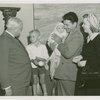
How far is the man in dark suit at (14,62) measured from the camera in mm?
2348

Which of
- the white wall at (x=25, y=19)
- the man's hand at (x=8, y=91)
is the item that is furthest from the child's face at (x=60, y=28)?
the man's hand at (x=8, y=91)

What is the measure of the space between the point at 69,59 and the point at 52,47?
6.4 inches

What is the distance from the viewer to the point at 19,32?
94.0 inches

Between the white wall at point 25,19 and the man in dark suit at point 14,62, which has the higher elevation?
the white wall at point 25,19

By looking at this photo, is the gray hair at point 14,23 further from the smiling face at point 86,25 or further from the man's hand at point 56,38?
the smiling face at point 86,25

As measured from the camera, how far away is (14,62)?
236 cm

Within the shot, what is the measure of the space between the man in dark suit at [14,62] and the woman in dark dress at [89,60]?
39cm

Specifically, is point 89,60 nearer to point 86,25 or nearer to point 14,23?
point 86,25

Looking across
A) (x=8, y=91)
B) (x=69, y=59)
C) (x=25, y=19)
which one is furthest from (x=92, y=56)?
(x=8, y=91)

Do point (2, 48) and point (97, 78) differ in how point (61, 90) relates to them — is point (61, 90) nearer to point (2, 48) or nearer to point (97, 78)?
point (97, 78)

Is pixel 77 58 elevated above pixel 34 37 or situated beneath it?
situated beneath

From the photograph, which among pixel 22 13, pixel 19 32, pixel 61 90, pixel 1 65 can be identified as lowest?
pixel 61 90

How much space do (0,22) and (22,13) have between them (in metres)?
0.19

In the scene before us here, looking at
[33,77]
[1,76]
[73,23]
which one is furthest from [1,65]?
[73,23]
